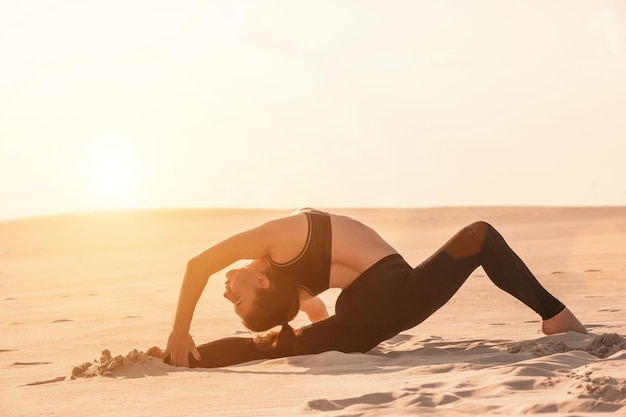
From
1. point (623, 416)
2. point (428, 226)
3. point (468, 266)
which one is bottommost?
point (623, 416)

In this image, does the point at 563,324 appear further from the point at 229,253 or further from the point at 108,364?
the point at 108,364

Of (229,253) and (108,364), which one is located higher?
(229,253)

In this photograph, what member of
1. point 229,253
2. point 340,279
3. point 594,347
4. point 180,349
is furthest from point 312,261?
point 594,347

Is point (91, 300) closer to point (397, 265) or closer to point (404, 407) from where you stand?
point (397, 265)

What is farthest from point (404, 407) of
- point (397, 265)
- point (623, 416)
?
point (397, 265)

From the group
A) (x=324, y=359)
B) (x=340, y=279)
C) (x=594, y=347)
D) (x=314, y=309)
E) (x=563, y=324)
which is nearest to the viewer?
(x=594, y=347)

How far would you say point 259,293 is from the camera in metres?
5.26

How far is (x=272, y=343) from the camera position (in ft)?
18.4

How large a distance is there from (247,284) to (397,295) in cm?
81

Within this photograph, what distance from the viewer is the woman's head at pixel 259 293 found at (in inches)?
207

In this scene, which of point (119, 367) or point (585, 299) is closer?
point (119, 367)

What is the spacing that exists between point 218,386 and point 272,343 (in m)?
0.95

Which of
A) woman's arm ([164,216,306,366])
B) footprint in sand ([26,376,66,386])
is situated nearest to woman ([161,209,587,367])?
woman's arm ([164,216,306,366])

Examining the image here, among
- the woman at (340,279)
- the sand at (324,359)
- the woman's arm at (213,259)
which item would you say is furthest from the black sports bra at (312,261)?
the sand at (324,359)
